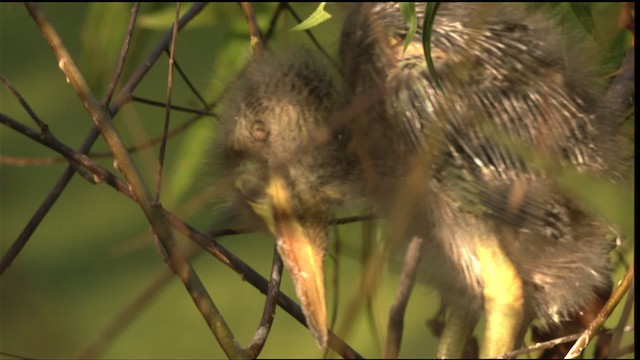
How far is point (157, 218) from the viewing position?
1.98ft

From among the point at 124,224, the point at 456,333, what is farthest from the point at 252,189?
the point at 124,224

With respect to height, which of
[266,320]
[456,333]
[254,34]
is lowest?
[456,333]

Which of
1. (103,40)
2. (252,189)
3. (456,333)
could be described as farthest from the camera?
(103,40)

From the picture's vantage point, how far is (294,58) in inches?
29.6

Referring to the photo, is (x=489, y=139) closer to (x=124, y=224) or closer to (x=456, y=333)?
(x=456, y=333)

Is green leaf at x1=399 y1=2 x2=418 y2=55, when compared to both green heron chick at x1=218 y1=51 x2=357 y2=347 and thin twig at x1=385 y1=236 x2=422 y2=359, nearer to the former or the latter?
green heron chick at x1=218 y1=51 x2=357 y2=347

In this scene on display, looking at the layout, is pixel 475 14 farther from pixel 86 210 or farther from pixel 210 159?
pixel 86 210

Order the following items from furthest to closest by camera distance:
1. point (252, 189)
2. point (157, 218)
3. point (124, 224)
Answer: point (124, 224), point (252, 189), point (157, 218)

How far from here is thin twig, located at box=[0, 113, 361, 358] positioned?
67 cm

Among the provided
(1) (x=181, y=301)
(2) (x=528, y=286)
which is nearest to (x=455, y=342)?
(2) (x=528, y=286)

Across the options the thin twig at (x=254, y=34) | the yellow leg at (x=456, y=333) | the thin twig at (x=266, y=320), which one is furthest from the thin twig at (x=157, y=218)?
the yellow leg at (x=456, y=333)

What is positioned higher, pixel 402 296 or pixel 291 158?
pixel 291 158

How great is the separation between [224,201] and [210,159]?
1.5 inches

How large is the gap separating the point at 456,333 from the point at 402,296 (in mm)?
54
